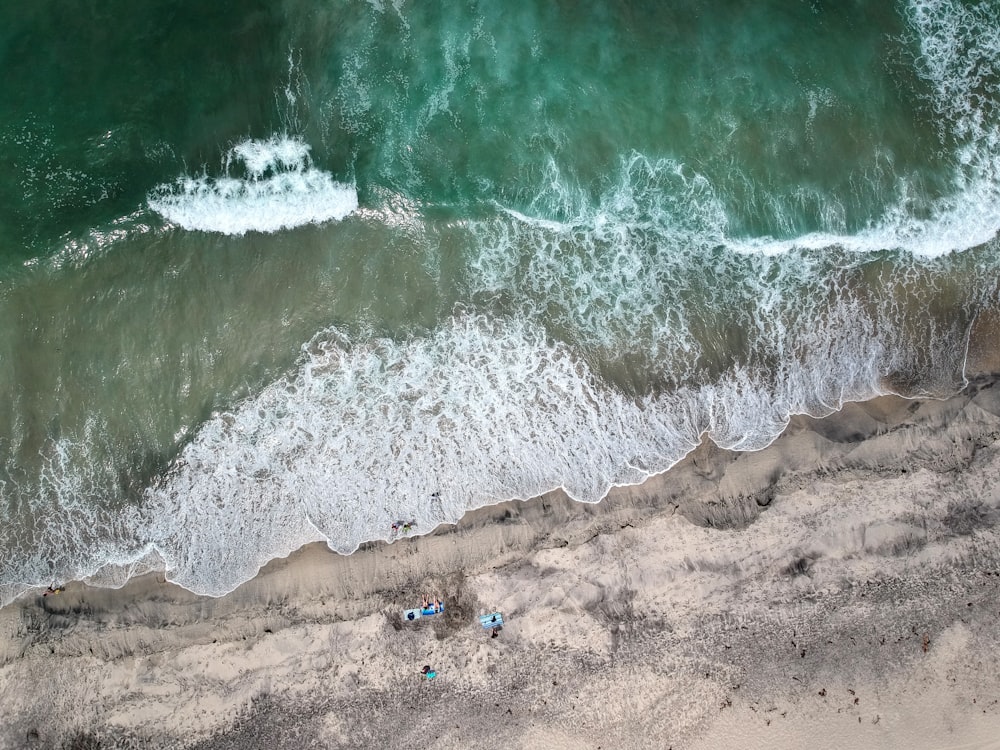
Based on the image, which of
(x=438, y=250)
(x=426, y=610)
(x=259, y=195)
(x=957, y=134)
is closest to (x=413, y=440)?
(x=426, y=610)

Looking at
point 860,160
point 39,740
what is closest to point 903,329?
point 860,160

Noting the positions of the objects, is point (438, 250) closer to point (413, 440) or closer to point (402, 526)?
point (413, 440)

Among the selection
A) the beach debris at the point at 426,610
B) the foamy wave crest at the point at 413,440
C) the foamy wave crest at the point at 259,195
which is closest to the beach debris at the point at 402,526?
the foamy wave crest at the point at 413,440

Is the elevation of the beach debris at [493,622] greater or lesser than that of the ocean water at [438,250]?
lesser

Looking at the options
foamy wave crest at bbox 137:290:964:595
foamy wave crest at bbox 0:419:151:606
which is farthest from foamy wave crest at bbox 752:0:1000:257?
foamy wave crest at bbox 0:419:151:606

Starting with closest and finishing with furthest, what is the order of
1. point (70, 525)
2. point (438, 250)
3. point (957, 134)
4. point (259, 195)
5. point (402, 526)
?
1. point (402, 526)
2. point (70, 525)
3. point (438, 250)
4. point (259, 195)
5. point (957, 134)

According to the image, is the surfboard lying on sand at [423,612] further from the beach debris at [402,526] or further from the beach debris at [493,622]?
the beach debris at [402,526]

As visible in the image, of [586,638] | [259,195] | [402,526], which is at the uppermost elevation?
[259,195]
